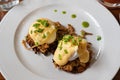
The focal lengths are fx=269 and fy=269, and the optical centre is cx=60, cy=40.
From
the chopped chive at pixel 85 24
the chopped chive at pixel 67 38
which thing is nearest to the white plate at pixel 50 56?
the chopped chive at pixel 85 24

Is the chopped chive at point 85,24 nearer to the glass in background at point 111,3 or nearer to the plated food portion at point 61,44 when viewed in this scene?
the plated food portion at point 61,44

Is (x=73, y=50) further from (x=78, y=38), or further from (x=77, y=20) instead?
(x=77, y=20)

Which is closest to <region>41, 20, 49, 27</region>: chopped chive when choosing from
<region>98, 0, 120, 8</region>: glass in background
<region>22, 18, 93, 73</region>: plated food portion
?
<region>22, 18, 93, 73</region>: plated food portion

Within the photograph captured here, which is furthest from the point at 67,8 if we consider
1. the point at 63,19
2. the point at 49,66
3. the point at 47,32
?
the point at 49,66

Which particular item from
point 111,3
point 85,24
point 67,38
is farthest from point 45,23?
point 111,3

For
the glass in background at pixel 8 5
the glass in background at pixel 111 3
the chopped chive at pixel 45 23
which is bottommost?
the glass in background at pixel 111 3

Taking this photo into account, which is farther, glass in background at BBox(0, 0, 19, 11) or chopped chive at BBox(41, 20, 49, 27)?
glass in background at BBox(0, 0, 19, 11)

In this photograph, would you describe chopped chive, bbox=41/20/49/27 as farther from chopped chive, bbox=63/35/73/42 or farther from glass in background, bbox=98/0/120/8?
glass in background, bbox=98/0/120/8
